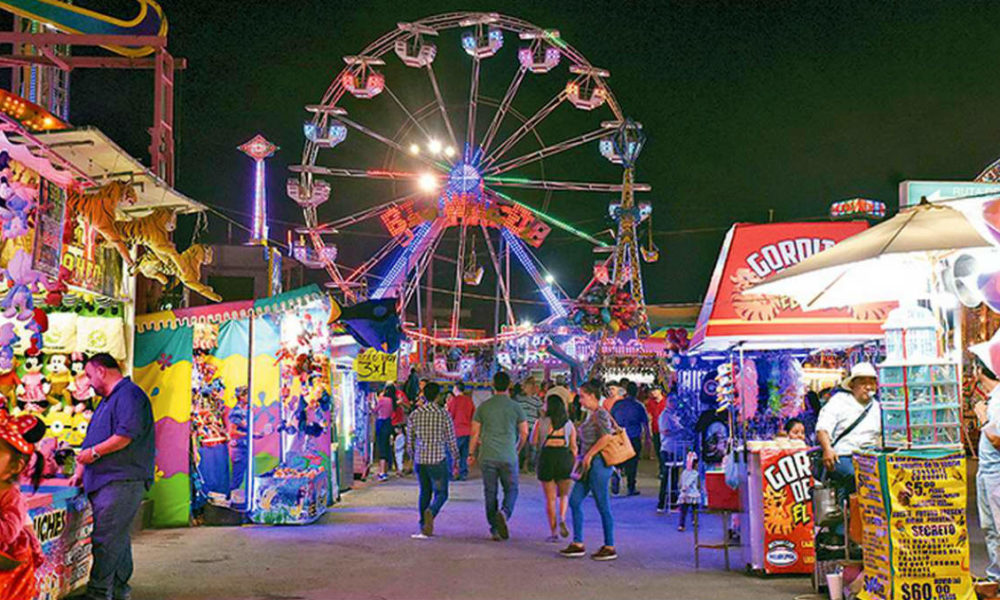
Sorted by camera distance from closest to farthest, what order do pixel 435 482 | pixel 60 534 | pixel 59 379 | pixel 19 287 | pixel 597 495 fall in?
pixel 19 287, pixel 60 534, pixel 597 495, pixel 59 379, pixel 435 482

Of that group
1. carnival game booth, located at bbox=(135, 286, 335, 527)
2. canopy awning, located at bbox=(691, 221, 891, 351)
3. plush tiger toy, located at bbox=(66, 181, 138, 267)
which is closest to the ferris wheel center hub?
carnival game booth, located at bbox=(135, 286, 335, 527)

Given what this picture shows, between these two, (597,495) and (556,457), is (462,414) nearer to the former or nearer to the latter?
(556,457)

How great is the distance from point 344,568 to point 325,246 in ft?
49.7

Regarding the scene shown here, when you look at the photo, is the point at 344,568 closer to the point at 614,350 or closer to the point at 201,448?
the point at 201,448

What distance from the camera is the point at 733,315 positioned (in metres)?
9.23

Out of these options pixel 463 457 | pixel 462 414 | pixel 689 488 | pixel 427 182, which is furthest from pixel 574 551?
pixel 427 182

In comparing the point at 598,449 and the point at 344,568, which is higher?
the point at 598,449

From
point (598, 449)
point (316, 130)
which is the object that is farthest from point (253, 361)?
point (316, 130)

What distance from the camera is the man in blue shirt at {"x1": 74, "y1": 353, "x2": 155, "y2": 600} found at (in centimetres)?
735

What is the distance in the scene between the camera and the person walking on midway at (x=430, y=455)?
451 inches

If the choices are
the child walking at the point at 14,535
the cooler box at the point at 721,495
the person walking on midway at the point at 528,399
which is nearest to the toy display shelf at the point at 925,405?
the cooler box at the point at 721,495

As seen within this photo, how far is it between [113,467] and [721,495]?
5213 mm

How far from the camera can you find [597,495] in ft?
33.0

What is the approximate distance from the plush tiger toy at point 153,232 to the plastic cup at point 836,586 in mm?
6706
